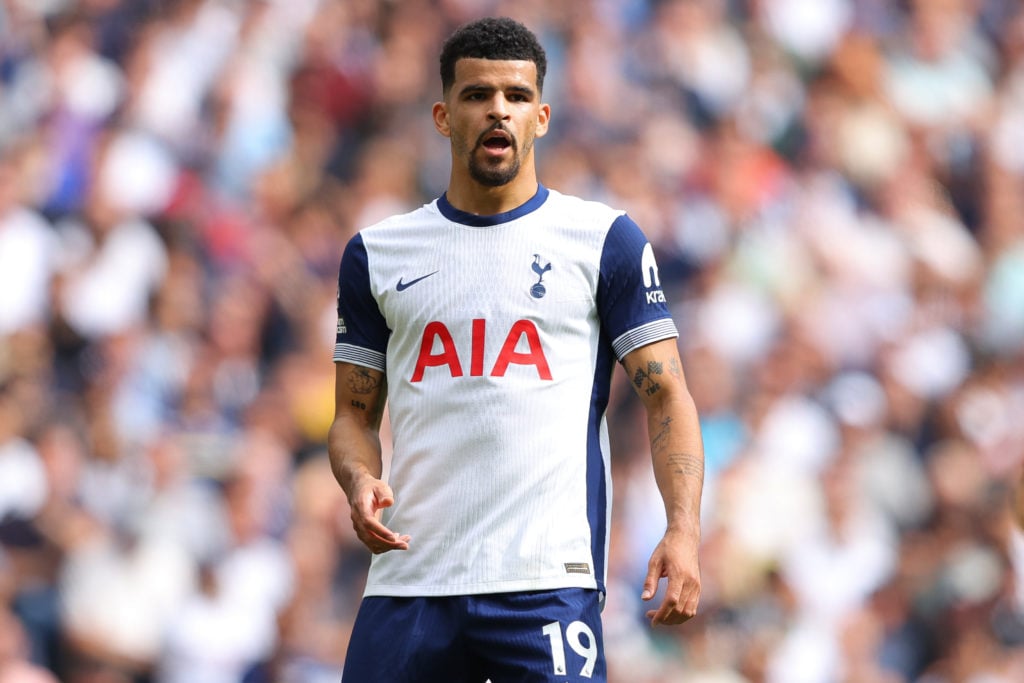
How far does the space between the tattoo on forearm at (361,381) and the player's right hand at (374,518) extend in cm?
56

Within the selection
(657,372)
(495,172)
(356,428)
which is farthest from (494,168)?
(356,428)

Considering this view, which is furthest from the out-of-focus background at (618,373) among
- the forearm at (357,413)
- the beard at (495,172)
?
the beard at (495,172)

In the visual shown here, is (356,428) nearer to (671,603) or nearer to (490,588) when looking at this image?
(490,588)

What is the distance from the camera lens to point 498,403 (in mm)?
4613

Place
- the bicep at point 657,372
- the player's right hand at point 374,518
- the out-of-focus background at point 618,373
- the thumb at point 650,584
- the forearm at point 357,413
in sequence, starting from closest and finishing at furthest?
the thumb at point 650,584
the player's right hand at point 374,518
the bicep at point 657,372
the forearm at point 357,413
the out-of-focus background at point 618,373

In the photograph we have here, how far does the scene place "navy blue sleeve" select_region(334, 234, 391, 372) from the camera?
195 inches

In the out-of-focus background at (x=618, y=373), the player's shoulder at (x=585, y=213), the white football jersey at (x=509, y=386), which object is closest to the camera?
the white football jersey at (x=509, y=386)

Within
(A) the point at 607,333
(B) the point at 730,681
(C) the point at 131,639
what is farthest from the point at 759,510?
(A) the point at 607,333

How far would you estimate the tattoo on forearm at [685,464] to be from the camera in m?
4.57

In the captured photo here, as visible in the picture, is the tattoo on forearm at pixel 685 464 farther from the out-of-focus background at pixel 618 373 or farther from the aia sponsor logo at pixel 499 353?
the out-of-focus background at pixel 618 373

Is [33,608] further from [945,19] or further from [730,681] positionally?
[945,19]

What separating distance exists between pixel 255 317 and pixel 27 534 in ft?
6.97

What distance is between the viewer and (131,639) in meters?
8.98

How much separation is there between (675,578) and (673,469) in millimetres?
407
